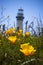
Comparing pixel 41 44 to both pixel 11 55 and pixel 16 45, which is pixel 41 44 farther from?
pixel 11 55

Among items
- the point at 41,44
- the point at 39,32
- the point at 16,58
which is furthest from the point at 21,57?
the point at 39,32

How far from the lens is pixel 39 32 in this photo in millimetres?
2455

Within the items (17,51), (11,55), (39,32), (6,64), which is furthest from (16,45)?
(39,32)

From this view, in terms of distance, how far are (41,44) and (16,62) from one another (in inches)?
17.4

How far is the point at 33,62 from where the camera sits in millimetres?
1407

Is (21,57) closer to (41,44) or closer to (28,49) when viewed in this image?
(28,49)

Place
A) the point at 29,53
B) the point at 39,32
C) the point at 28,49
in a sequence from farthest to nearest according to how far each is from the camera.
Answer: the point at 39,32
the point at 28,49
the point at 29,53

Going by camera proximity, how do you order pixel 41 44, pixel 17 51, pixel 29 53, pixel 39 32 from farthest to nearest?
1. pixel 39 32
2. pixel 41 44
3. pixel 17 51
4. pixel 29 53

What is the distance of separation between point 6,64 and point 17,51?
245 mm

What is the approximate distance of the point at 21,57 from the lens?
1.51 meters

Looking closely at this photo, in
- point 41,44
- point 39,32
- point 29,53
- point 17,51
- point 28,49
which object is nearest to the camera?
point 29,53

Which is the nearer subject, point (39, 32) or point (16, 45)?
point (16, 45)

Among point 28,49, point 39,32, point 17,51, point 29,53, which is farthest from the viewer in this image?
point 39,32

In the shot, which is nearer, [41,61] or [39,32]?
[41,61]
